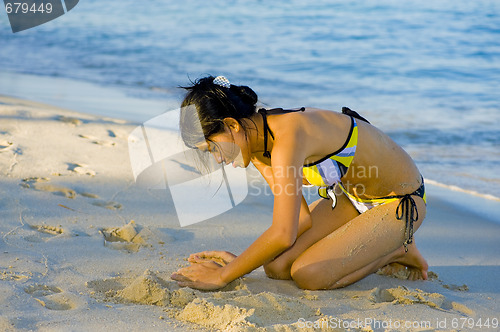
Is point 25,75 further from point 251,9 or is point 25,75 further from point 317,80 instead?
point 251,9

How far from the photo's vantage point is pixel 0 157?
3.97 metres

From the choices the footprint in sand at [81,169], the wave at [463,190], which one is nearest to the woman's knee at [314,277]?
the footprint in sand at [81,169]

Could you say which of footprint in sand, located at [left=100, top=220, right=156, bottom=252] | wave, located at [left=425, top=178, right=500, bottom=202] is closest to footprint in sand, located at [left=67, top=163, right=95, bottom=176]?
footprint in sand, located at [left=100, top=220, right=156, bottom=252]

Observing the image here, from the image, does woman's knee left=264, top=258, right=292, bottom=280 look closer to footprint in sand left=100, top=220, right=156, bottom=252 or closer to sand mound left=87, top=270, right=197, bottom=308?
sand mound left=87, top=270, right=197, bottom=308

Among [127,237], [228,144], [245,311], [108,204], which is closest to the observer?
[245,311]

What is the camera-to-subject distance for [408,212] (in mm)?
2805

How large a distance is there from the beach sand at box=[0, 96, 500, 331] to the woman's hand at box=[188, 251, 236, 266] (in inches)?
4.6

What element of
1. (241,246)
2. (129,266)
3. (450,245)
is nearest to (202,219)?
(241,246)

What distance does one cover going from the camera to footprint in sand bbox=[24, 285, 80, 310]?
2.24 meters

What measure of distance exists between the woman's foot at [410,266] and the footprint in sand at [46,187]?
1.99 metres

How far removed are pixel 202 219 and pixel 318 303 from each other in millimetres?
1203

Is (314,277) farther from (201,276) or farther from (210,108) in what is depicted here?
(210,108)

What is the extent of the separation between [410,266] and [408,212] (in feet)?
1.12

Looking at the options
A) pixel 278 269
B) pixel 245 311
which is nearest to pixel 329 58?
pixel 278 269
